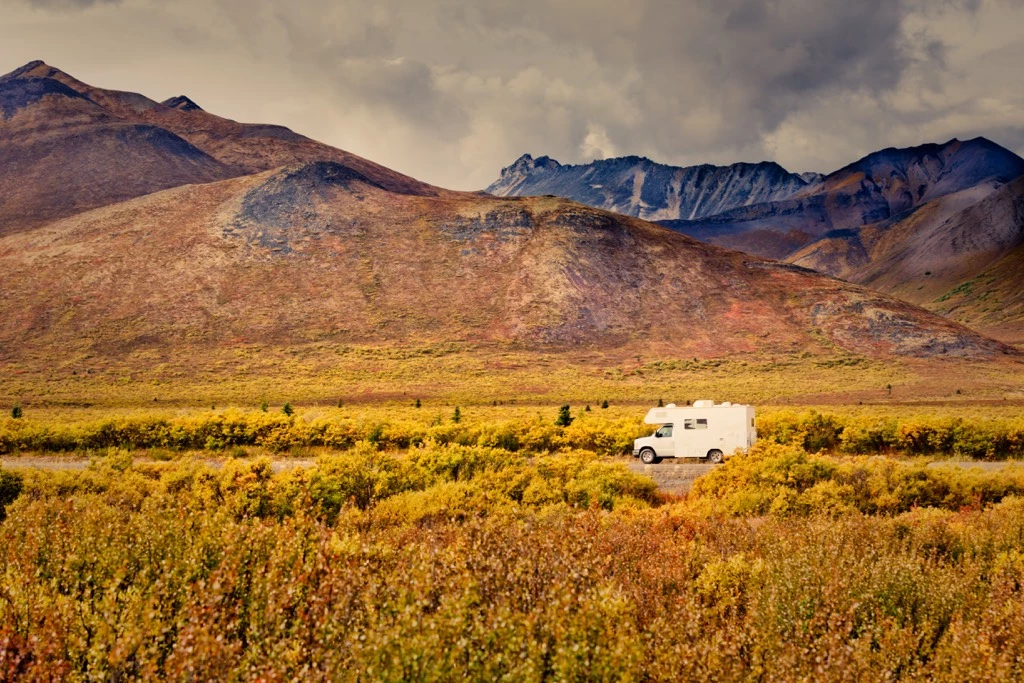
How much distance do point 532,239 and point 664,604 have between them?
87.5 m

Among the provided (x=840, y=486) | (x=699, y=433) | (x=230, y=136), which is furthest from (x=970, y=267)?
(x=230, y=136)

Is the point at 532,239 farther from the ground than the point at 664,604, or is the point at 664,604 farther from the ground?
the point at 532,239

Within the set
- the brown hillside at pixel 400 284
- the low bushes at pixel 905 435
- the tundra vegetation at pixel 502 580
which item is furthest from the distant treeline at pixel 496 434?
the brown hillside at pixel 400 284

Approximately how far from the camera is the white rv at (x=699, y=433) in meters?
21.8

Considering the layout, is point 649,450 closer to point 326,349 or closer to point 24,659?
point 24,659

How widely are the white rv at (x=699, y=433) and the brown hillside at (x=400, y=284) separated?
168 ft

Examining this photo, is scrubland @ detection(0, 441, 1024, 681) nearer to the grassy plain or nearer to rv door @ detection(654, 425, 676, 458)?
rv door @ detection(654, 425, 676, 458)

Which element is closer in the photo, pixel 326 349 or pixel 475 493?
pixel 475 493

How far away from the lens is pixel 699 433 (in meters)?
22.4

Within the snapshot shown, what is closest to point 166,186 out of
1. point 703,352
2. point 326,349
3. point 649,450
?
point 326,349

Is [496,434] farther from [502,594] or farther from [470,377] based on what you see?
[470,377]

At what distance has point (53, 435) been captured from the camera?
79.7 ft

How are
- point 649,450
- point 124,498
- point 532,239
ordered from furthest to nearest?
point 532,239 < point 649,450 < point 124,498

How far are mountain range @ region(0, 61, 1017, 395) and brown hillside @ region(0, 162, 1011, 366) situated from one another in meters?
0.26
